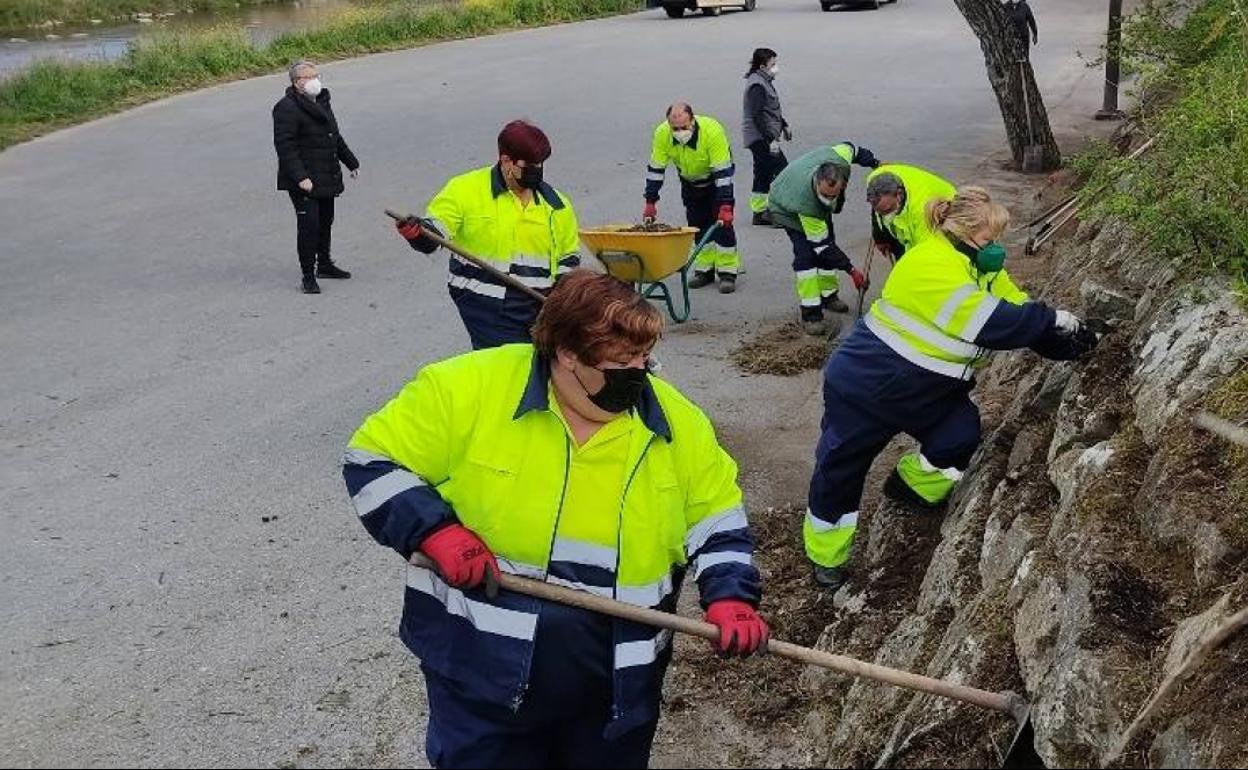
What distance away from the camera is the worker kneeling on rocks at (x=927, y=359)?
174 inches

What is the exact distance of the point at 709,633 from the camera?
2.80m

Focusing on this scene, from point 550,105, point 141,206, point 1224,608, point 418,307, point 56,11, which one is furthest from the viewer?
point 56,11

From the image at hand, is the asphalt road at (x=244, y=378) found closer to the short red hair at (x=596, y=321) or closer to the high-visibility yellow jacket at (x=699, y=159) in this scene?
the high-visibility yellow jacket at (x=699, y=159)

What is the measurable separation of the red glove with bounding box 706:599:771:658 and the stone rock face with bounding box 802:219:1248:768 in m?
0.70

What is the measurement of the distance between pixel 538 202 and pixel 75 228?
712 cm

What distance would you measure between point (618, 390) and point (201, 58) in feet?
61.9

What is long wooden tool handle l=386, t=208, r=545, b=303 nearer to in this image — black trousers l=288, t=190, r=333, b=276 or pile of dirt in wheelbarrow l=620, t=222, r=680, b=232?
pile of dirt in wheelbarrow l=620, t=222, r=680, b=232

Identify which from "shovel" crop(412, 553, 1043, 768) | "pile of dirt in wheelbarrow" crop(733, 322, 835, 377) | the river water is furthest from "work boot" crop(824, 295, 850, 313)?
the river water

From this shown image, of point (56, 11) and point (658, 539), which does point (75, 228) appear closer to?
point (658, 539)

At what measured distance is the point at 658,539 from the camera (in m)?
2.81

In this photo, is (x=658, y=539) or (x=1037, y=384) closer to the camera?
(x=658, y=539)

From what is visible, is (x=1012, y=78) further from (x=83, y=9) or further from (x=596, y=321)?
(x=83, y=9)

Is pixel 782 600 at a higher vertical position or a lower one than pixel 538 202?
lower

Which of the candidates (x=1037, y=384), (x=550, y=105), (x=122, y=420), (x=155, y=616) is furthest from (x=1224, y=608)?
(x=550, y=105)
